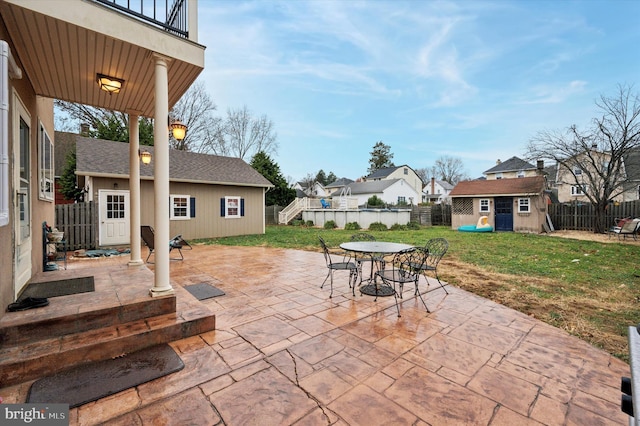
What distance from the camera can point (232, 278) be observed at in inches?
211

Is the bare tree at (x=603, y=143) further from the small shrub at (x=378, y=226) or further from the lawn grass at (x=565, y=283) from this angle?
the small shrub at (x=378, y=226)

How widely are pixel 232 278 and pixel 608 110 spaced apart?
19.7 metres

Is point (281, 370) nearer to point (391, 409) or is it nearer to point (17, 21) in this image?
point (391, 409)

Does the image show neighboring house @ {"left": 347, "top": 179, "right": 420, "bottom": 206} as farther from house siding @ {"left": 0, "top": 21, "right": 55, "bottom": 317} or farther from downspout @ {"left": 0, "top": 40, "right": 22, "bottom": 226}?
downspout @ {"left": 0, "top": 40, "right": 22, "bottom": 226}

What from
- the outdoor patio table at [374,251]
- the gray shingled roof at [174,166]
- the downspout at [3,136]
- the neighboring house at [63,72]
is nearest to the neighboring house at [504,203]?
the gray shingled roof at [174,166]

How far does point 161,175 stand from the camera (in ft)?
10.5

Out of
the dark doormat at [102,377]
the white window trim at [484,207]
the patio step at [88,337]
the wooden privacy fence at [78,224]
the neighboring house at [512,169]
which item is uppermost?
the neighboring house at [512,169]

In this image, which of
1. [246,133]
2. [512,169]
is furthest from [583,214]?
[246,133]

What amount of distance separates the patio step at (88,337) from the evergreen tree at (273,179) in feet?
58.8

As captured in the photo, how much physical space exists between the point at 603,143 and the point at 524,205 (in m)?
4.88

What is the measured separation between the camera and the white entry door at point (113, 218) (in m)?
9.41

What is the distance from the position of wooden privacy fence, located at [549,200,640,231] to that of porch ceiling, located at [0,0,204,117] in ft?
65.6

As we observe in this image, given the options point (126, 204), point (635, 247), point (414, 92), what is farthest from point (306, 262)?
point (414, 92)

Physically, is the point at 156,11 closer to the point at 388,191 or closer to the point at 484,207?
the point at 484,207
